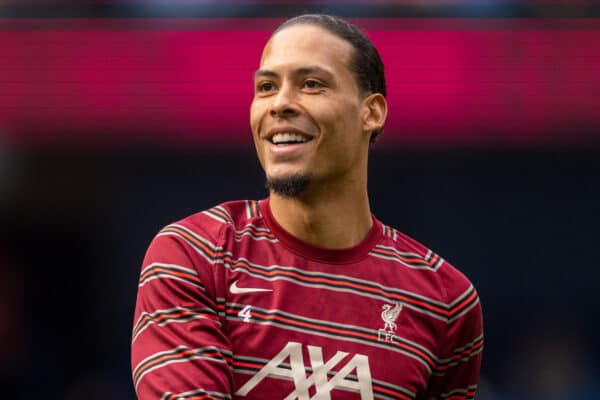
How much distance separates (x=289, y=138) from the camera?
1.95 metres

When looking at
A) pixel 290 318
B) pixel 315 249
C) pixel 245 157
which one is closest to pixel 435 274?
pixel 315 249

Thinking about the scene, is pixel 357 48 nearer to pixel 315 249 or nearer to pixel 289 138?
pixel 289 138

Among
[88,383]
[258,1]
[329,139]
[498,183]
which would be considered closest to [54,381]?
[88,383]

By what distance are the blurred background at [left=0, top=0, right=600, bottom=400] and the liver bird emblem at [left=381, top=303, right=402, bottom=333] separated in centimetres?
178

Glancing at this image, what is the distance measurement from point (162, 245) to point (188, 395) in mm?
339

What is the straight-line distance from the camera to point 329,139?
1.97m

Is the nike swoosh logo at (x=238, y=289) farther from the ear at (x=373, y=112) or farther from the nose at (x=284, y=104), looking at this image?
the ear at (x=373, y=112)

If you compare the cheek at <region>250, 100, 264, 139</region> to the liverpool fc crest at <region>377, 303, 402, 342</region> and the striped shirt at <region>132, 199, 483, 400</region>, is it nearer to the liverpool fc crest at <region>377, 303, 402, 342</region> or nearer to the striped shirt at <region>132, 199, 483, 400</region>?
the striped shirt at <region>132, 199, 483, 400</region>

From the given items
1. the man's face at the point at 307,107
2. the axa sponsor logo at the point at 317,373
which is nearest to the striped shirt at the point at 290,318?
the axa sponsor logo at the point at 317,373

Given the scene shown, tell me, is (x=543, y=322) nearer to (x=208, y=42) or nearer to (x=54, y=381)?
(x=208, y=42)

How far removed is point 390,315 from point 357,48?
2.11 ft

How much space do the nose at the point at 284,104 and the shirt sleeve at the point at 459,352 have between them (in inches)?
23.3

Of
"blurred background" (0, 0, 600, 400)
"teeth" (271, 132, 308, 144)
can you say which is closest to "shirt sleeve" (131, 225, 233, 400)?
"teeth" (271, 132, 308, 144)

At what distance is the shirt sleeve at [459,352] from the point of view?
2.01m
